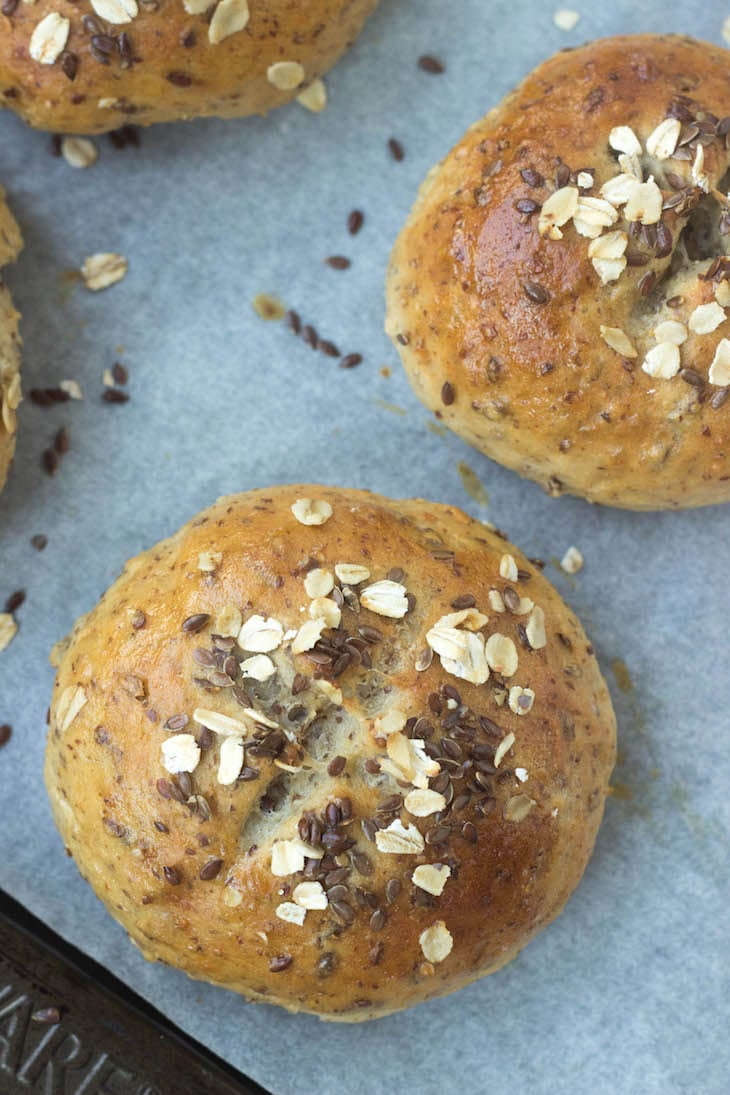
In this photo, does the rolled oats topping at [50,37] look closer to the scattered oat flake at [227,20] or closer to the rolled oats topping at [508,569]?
the scattered oat flake at [227,20]

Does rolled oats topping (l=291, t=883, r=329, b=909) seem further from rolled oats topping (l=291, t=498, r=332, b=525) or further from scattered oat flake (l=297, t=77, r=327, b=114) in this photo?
scattered oat flake (l=297, t=77, r=327, b=114)

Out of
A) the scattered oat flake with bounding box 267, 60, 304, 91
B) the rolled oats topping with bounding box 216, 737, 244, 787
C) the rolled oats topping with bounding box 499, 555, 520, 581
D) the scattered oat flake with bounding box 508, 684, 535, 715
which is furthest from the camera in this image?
the scattered oat flake with bounding box 267, 60, 304, 91

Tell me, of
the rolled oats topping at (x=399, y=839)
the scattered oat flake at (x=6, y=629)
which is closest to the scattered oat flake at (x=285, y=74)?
the scattered oat flake at (x=6, y=629)

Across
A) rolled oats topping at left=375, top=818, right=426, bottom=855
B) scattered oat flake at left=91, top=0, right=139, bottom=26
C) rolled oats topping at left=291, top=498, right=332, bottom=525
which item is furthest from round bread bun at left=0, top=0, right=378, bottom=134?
rolled oats topping at left=375, top=818, right=426, bottom=855

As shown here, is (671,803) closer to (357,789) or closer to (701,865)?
(701,865)

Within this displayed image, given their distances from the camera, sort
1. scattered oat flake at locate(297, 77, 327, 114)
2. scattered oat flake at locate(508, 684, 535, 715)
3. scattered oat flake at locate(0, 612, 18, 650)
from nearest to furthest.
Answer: scattered oat flake at locate(508, 684, 535, 715), scattered oat flake at locate(0, 612, 18, 650), scattered oat flake at locate(297, 77, 327, 114)

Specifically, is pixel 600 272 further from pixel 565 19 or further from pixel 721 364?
pixel 565 19

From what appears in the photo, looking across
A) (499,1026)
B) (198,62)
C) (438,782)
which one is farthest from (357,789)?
(198,62)
